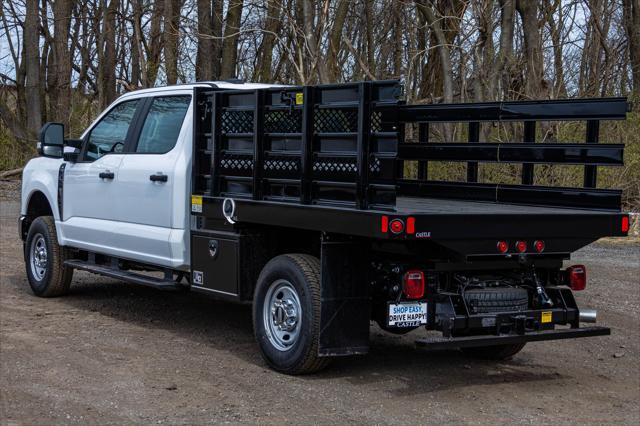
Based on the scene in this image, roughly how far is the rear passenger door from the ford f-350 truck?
0.02 meters

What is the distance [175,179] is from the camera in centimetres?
812

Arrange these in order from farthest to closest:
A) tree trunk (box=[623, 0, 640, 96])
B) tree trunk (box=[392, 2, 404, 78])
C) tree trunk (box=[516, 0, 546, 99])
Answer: tree trunk (box=[392, 2, 404, 78]) < tree trunk (box=[623, 0, 640, 96]) < tree trunk (box=[516, 0, 546, 99])

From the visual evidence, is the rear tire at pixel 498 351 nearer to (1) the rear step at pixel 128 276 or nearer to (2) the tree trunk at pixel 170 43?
(1) the rear step at pixel 128 276

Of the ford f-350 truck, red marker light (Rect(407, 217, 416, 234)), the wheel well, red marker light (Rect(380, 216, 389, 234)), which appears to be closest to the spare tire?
the ford f-350 truck

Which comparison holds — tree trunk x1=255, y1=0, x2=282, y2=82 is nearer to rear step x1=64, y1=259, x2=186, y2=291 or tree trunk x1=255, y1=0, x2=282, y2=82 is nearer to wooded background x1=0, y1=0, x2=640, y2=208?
wooded background x1=0, y1=0, x2=640, y2=208

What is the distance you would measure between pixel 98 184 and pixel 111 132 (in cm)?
57

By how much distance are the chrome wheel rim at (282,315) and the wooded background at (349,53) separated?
7.65 metres

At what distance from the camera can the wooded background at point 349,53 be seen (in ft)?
61.9

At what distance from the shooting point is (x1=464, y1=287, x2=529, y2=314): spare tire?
21.6ft

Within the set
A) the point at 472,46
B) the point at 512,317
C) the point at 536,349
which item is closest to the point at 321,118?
the point at 512,317

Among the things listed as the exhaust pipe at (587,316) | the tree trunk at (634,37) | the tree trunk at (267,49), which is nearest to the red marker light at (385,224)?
the exhaust pipe at (587,316)

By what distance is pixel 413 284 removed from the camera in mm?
6383

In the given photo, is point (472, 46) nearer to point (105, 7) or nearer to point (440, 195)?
point (440, 195)

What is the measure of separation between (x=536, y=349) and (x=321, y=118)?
10.2ft
